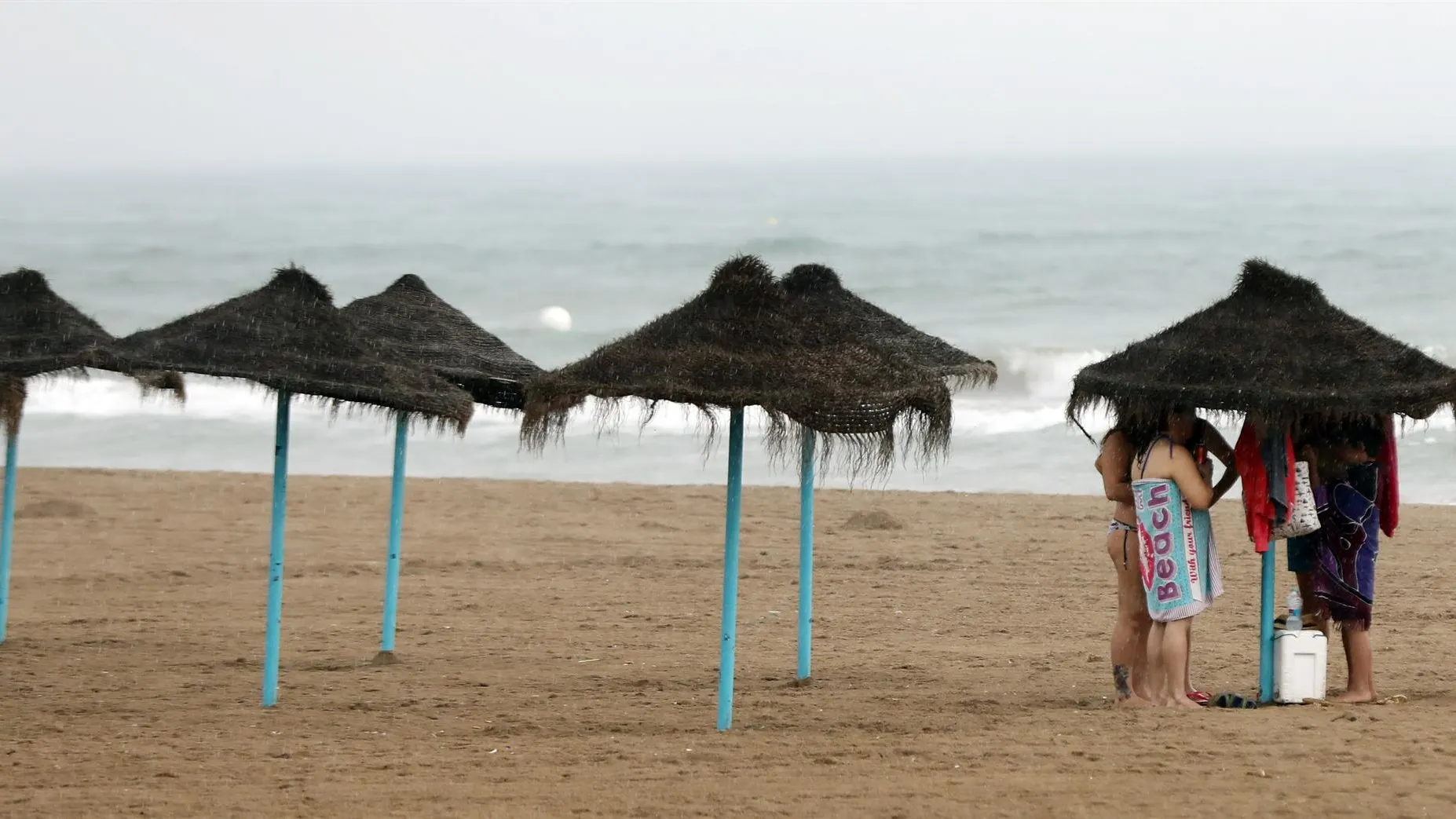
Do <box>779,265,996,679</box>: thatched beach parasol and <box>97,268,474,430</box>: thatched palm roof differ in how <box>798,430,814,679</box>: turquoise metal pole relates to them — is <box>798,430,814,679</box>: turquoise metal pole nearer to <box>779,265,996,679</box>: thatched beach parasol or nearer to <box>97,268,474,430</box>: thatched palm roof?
<box>779,265,996,679</box>: thatched beach parasol

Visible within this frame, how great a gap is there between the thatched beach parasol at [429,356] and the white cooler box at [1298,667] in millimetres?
4222

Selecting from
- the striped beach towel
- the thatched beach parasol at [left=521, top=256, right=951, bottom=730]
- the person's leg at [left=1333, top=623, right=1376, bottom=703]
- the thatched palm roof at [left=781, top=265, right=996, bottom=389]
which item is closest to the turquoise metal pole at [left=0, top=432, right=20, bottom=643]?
the thatched beach parasol at [left=521, top=256, right=951, bottom=730]

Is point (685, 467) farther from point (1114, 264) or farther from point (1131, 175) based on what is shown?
point (1131, 175)

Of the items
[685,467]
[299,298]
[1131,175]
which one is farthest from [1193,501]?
[1131,175]

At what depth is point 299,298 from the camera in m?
7.68

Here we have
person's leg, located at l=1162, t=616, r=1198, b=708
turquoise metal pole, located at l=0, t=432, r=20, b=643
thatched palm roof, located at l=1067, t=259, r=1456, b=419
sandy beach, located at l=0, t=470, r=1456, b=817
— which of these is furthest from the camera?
turquoise metal pole, located at l=0, t=432, r=20, b=643

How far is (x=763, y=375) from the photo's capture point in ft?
21.7

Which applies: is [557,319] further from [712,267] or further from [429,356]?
[429,356]

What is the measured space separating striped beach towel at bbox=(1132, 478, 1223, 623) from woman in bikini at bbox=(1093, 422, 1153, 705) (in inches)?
6.2

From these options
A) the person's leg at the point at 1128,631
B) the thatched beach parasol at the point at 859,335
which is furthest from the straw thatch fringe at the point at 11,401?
the person's leg at the point at 1128,631

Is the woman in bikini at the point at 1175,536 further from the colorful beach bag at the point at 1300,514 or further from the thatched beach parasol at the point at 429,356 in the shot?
the thatched beach parasol at the point at 429,356

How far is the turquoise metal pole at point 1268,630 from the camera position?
23.5 ft

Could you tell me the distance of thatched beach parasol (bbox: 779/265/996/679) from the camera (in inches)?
287

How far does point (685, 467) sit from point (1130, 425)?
13166 mm
